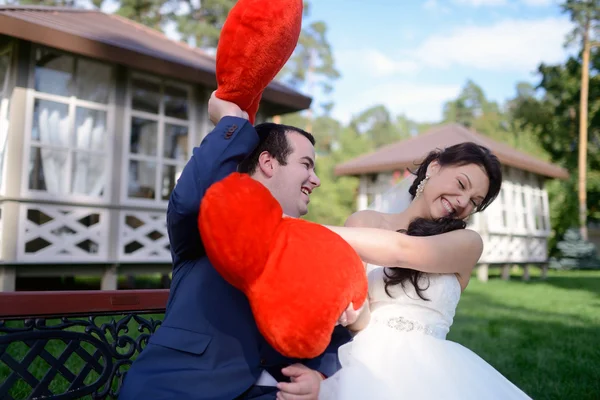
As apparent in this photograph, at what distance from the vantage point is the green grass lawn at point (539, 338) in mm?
4387

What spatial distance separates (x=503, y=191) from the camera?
17.4 metres

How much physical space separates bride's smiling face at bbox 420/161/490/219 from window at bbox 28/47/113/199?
276 inches

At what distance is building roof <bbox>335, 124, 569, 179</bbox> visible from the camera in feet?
56.7

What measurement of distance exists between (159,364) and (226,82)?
36.5 inches

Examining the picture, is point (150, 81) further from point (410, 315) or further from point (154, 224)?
point (410, 315)

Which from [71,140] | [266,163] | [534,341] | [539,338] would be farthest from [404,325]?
[71,140]

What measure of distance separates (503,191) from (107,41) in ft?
45.2

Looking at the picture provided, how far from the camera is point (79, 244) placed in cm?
848

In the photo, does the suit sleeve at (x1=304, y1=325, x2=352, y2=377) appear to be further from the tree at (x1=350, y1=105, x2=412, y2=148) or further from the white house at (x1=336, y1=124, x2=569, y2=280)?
the tree at (x1=350, y1=105, x2=412, y2=148)

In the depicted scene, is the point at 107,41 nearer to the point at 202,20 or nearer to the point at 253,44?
the point at 253,44

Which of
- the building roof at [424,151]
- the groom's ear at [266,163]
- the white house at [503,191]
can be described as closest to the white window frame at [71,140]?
the groom's ear at [266,163]

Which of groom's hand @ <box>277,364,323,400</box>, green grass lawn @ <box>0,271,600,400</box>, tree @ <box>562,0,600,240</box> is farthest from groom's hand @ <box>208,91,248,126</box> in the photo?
tree @ <box>562,0,600,240</box>

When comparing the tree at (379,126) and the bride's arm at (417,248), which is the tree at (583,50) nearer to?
the bride's arm at (417,248)

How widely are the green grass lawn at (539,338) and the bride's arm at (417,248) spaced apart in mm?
2555
